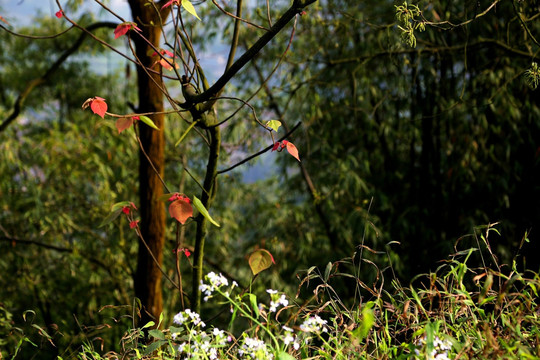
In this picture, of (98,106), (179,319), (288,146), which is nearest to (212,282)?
(179,319)

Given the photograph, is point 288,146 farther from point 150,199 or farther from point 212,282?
point 150,199

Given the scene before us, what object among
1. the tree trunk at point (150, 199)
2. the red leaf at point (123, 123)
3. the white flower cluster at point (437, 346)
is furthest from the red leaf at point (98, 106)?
the tree trunk at point (150, 199)

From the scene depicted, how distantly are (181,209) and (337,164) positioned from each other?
7.83 ft

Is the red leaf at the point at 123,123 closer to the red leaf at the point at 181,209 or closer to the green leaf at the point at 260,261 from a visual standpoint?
the red leaf at the point at 181,209

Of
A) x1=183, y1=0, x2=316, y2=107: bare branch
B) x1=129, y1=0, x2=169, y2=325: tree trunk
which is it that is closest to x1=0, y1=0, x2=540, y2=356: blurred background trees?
x1=129, y1=0, x2=169, y2=325: tree trunk

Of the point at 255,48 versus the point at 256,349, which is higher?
the point at 255,48

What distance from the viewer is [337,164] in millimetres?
3391

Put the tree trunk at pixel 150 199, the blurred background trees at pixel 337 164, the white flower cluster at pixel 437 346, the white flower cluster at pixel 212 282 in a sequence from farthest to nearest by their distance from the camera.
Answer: the blurred background trees at pixel 337 164 < the tree trunk at pixel 150 199 < the white flower cluster at pixel 212 282 < the white flower cluster at pixel 437 346

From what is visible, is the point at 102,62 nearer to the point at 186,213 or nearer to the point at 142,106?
the point at 142,106

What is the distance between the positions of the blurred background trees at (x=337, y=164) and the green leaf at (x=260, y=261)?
→ 45.8 inches

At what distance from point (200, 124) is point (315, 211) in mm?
2470

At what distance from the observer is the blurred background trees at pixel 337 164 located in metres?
2.86

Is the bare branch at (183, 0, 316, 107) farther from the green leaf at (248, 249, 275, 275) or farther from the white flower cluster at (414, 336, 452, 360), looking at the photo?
the white flower cluster at (414, 336, 452, 360)

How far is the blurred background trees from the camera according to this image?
113 inches
